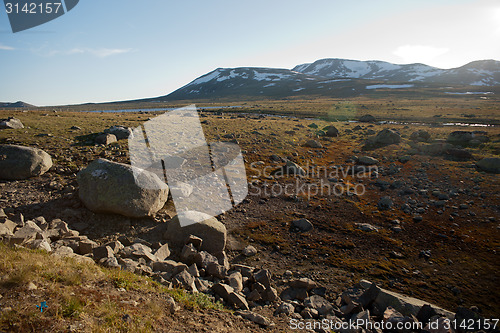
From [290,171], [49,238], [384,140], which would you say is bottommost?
[290,171]

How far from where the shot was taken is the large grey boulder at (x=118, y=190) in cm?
1031

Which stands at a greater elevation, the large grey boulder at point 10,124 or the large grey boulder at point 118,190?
the large grey boulder at point 10,124

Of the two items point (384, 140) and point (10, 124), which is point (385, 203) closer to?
point (384, 140)

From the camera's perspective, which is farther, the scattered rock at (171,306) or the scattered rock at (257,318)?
the scattered rock at (257,318)

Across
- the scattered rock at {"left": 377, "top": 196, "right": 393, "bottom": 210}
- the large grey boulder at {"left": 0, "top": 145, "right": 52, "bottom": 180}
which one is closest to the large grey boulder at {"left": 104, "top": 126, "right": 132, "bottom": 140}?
the large grey boulder at {"left": 0, "top": 145, "right": 52, "bottom": 180}

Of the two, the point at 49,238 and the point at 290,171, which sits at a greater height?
the point at 49,238

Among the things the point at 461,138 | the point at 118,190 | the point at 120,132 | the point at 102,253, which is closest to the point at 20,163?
the point at 118,190

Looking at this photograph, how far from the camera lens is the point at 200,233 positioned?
10.1 metres

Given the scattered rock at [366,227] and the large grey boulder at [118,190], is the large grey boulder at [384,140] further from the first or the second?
the large grey boulder at [118,190]

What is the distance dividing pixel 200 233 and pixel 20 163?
9.56m

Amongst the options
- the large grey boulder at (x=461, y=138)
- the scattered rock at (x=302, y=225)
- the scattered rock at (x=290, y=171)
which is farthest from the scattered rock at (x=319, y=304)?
the large grey boulder at (x=461, y=138)

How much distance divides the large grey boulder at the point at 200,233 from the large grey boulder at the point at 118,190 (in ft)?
4.98

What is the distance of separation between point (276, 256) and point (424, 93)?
142 metres

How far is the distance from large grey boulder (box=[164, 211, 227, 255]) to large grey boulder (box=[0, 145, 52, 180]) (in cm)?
780
